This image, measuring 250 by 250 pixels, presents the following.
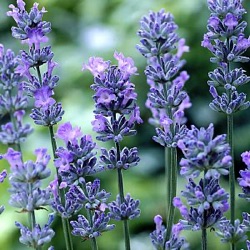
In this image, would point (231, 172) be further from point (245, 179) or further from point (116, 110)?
point (116, 110)

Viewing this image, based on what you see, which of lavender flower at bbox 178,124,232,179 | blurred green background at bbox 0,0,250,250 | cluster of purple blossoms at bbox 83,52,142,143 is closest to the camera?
lavender flower at bbox 178,124,232,179

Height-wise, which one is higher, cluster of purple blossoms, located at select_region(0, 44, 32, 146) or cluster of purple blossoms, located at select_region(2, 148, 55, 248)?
cluster of purple blossoms, located at select_region(0, 44, 32, 146)

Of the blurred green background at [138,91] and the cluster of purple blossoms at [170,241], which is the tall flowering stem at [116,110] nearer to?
the cluster of purple blossoms at [170,241]

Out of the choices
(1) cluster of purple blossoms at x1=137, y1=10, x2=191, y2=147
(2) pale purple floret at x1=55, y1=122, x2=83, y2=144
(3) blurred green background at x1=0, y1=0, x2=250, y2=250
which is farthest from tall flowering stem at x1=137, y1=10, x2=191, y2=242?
(3) blurred green background at x1=0, y1=0, x2=250, y2=250

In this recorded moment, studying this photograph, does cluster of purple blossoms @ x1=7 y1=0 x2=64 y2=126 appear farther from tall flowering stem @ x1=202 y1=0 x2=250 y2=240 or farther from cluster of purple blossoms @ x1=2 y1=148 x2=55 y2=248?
tall flowering stem @ x1=202 y1=0 x2=250 y2=240

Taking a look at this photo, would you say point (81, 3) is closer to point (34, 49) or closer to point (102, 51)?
point (102, 51)

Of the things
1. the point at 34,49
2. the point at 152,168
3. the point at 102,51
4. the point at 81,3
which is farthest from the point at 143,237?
the point at 81,3

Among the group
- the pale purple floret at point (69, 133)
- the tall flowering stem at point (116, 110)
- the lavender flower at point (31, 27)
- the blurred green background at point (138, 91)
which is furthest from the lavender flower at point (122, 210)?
the blurred green background at point (138, 91)
